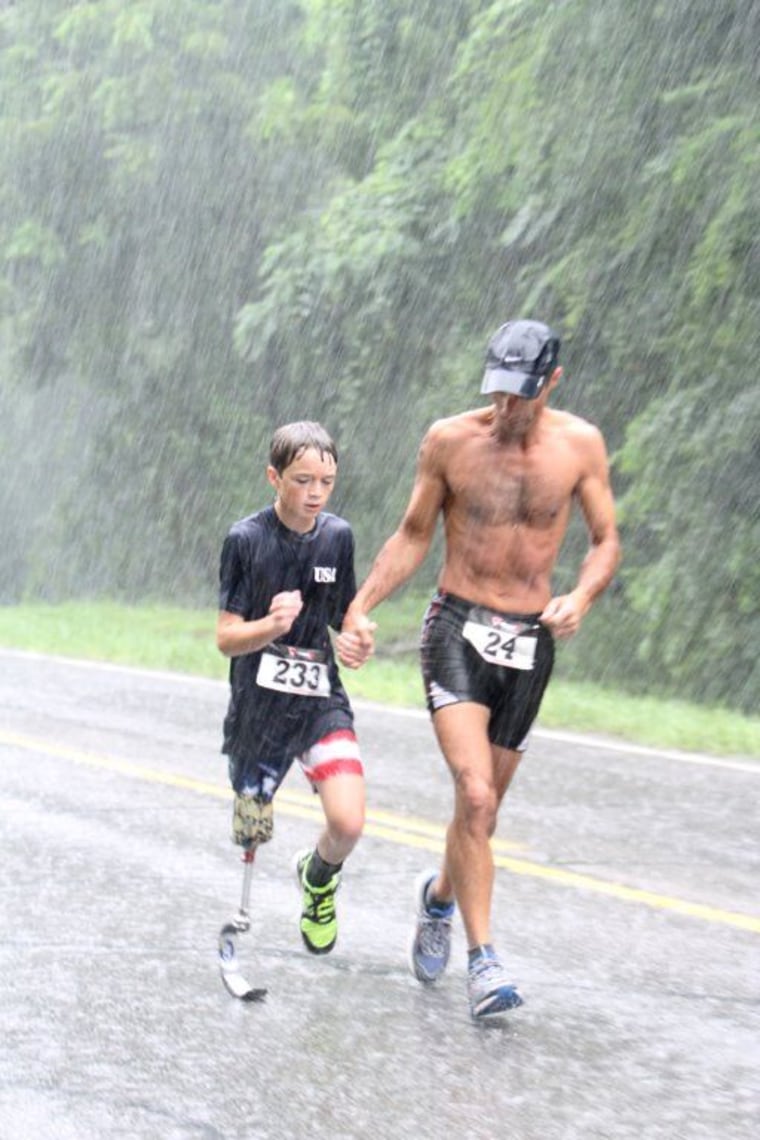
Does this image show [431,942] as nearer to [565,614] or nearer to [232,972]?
[232,972]

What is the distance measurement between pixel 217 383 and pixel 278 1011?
2461 cm

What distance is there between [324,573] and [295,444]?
42 cm

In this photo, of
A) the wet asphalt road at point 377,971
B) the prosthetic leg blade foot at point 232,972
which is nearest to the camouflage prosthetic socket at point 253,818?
the prosthetic leg blade foot at point 232,972

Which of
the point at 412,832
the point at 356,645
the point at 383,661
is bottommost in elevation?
the point at 383,661

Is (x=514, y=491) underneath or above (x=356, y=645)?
above

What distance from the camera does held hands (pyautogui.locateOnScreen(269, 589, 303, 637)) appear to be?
5523 millimetres

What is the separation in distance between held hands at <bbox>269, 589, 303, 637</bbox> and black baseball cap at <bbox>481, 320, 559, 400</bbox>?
2.75 ft

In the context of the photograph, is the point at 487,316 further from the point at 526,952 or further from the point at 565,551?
the point at 526,952

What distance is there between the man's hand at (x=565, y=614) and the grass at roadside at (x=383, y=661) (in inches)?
241

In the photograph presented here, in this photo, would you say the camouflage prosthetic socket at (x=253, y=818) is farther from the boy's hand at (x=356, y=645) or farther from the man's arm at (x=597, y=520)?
the man's arm at (x=597, y=520)

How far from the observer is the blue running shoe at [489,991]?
5602 mm

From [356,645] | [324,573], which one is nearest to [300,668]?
[356,645]

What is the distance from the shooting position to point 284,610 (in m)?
5.54

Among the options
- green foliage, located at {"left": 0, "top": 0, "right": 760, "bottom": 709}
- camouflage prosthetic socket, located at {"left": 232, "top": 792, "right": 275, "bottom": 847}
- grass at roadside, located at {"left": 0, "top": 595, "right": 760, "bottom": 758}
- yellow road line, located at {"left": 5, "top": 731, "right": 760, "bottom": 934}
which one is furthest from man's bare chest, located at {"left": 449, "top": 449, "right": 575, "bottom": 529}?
green foliage, located at {"left": 0, "top": 0, "right": 760, "bottom": 709}
